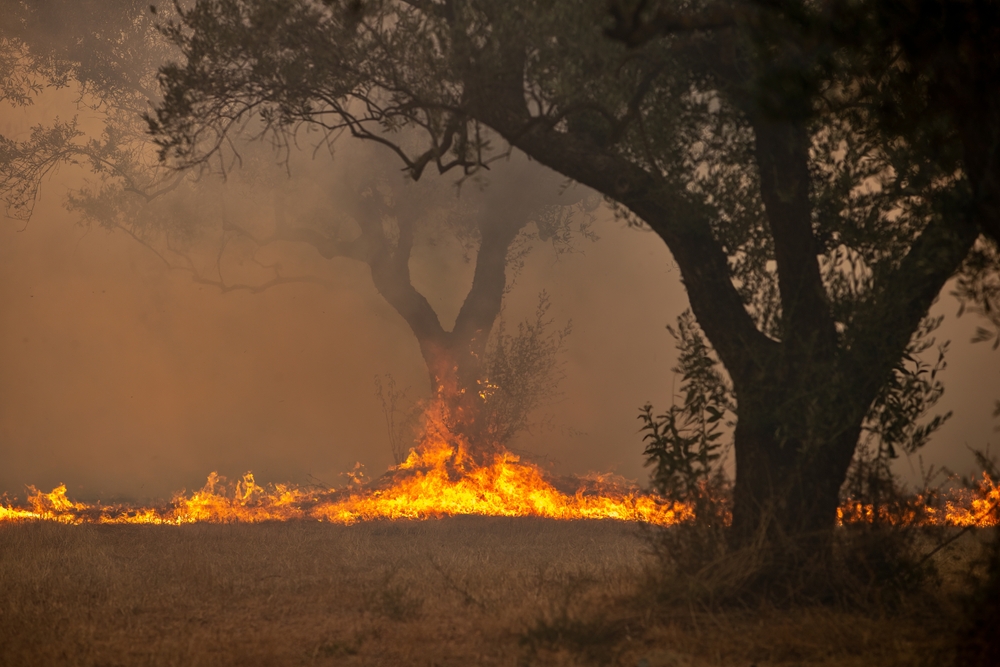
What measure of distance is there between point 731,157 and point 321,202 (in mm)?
15165

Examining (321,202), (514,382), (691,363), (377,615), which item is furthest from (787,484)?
(321,202)

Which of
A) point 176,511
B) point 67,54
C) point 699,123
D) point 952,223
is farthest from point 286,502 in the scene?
point 952,223

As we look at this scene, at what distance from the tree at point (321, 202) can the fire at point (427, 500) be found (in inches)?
26.6

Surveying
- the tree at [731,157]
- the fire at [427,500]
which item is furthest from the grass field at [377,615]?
the fire at [427,500]

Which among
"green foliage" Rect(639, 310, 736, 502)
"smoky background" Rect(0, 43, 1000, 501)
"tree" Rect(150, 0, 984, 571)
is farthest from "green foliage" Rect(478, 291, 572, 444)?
"green foliage" Rect(639, 310, 736, 502)

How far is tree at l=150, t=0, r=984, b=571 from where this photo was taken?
644 centimetres

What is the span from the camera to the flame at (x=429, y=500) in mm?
15633

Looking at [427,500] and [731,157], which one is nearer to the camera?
[731,157]

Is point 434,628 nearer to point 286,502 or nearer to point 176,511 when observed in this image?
point 176,511

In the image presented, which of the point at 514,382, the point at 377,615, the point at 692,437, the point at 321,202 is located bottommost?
the point at 377,615

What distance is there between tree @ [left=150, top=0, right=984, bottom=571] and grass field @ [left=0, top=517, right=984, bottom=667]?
105 cm

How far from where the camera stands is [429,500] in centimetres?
1716

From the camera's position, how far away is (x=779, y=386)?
6.69 m

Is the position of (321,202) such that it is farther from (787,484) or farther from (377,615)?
(787,484)
